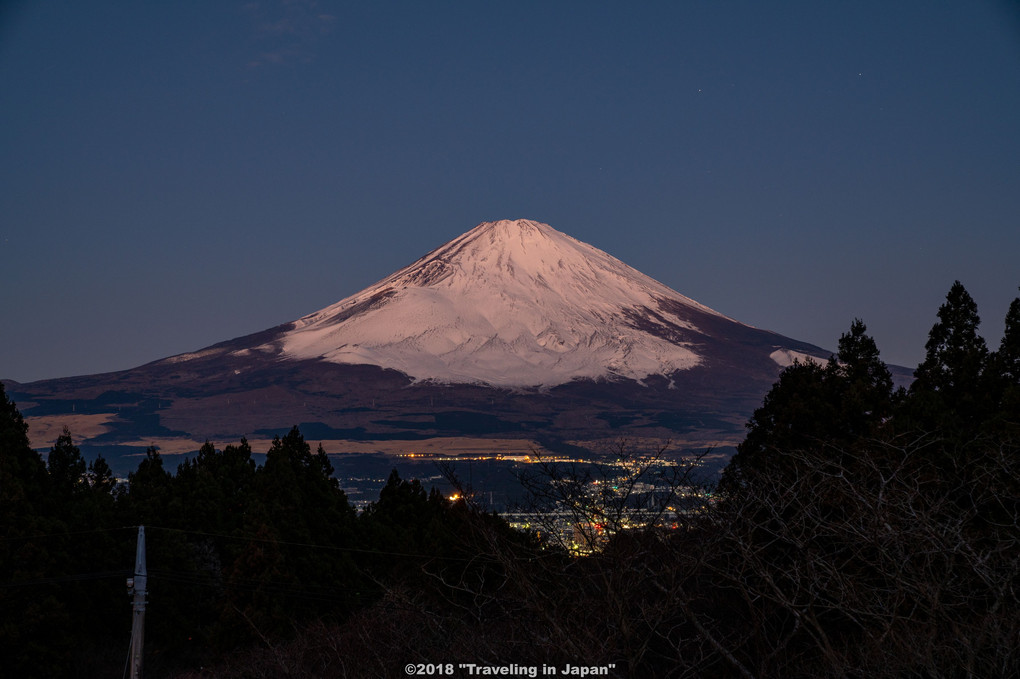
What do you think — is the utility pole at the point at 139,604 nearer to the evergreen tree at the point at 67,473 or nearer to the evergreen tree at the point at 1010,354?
the evergreen tree at the point at 67,473

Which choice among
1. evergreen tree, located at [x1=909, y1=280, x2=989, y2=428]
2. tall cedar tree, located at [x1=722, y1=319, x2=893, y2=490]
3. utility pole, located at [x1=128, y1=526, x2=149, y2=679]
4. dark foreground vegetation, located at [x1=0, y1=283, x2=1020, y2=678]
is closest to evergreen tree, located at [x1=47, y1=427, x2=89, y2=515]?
dark foreground vegetation, located at [x1=0, y1=283, x2=1020, y2=678]

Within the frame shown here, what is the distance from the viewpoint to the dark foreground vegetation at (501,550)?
10305mm

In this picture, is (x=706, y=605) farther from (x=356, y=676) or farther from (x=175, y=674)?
(x=175, y=674)

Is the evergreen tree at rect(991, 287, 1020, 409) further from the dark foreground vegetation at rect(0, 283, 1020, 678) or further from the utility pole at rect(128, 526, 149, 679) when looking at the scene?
the utility pole at rect(128, 526, 149, 679)

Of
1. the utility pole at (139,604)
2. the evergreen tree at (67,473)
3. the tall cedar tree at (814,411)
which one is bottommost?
the utility pole at (139,604)

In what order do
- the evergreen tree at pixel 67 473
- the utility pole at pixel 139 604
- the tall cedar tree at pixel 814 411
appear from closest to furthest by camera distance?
the utility pole at pixel 139 604 → the tall cedar tree at pixel 814 411 → the evergreen tree at pixel 67 473

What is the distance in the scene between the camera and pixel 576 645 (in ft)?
30.1

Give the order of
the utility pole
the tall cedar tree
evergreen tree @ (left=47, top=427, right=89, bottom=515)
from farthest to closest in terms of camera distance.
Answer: evergreen tree @ (left=47, top=427, right=89, bottom=515)
the tall cedar tree
the utility pole

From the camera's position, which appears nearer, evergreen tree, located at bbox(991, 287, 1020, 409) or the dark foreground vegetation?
the dark foreground vegetation

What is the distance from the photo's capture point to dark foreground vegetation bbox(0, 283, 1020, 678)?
10.3 metres

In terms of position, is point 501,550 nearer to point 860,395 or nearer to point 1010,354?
point 860,395

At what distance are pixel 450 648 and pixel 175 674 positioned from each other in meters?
18.5

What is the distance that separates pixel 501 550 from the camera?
11.4m

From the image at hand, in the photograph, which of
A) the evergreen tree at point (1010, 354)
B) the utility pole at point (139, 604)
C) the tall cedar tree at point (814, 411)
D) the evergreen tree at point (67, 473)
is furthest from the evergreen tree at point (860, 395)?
the evergreen tree at point (67, 473)
